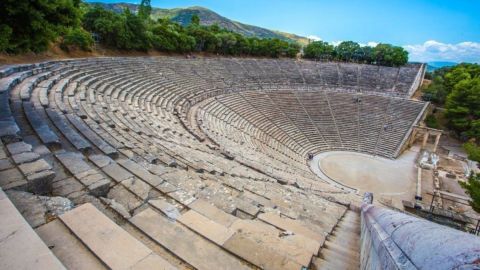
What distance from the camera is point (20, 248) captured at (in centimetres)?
188

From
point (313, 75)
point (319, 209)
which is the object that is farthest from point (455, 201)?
point (313, 75)

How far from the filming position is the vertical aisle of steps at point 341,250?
3.10 m

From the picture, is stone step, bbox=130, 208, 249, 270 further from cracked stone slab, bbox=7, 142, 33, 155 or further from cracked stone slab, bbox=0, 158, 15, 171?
cracked stone slab, bbox=7, 142, 33, 155

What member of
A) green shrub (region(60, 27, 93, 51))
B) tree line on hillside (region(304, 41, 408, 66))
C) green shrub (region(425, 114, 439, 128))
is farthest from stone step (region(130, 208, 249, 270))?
tree line on hillside (region(304, 41, 408, 66))

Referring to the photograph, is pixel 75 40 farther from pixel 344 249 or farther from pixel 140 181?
pixel 344 249

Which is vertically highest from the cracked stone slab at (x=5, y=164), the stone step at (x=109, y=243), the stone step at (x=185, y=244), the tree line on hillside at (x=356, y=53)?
the tree line on hillside at (x=356, y=53)

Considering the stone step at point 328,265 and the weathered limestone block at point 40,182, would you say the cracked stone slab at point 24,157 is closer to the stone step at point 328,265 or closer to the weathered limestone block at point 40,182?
the weathered limestone block at point 40,182

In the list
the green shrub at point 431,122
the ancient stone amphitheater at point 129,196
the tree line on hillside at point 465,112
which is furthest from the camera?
the green shrub at point 431,122

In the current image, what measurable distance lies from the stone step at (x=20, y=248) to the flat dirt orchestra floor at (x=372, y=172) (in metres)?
16.9

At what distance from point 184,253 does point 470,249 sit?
7.27ft

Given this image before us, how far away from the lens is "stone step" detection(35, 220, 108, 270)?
2117 millimetres

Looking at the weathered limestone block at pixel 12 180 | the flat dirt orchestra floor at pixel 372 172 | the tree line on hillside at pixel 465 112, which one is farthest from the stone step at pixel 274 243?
the tree line on hillside at pixel 465 112

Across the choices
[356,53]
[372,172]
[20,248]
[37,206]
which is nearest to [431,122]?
[372,172]

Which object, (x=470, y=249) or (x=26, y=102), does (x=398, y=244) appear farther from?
(x=26, y=102)
